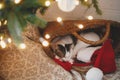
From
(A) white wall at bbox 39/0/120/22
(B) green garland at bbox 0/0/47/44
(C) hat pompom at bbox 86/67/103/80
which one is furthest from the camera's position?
(A) white wall at bbox 39/0/120/22

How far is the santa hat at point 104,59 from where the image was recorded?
1.55 m

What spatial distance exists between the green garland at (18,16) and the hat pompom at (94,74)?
27.5 inches

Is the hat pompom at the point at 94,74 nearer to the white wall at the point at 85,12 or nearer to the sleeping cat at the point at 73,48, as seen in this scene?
the sleeping cat at the point at 73,48

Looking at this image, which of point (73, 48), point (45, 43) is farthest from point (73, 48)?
point (45, 43)

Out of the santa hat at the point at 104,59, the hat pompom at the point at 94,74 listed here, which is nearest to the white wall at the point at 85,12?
the santa hat at the point at 104,59

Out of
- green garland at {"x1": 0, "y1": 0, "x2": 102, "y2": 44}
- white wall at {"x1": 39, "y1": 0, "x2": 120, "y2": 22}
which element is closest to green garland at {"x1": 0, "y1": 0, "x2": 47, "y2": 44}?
green garland at {"x1": 0, "y1": 0, "x2": 102, "y2": 44}

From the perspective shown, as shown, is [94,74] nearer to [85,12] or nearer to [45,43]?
[45,43]

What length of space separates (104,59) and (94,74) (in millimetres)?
161

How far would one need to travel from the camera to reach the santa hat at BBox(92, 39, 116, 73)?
1554 millimetres

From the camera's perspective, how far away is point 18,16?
0.83 meters

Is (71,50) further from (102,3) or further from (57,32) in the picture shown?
(102,3)

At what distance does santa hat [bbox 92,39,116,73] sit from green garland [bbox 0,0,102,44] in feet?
2.52

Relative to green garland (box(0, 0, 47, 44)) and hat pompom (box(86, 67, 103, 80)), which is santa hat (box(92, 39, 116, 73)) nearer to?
hat pompom (box(86, 67, 103, 80))

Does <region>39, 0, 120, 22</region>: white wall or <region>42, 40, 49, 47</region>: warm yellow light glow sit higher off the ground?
<region>39, 0, 120, 22</region>: white wall
